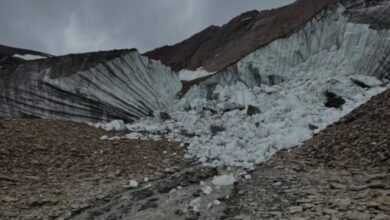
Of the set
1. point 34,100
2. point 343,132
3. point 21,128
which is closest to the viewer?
point 343,132

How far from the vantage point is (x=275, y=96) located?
19.4 meters

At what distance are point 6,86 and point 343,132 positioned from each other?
1234cm

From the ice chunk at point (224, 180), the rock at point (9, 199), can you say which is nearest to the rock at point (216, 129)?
the ice chunk at point (224, 180)

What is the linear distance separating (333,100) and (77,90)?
852 centimetres

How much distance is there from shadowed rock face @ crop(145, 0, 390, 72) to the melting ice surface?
969 mm

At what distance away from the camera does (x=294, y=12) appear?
110ft

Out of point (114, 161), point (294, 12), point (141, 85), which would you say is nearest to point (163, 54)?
point (294, 12)

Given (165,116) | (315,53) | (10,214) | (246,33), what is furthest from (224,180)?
(246,33)

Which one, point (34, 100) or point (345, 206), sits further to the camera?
point (34, 100)

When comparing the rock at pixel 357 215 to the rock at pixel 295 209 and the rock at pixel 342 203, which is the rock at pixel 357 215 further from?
the rock at pixel 295 209

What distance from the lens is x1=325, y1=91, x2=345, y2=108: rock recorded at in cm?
1652

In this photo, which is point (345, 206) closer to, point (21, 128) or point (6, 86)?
point (21, 128)

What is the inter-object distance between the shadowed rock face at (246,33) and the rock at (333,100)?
5.05m

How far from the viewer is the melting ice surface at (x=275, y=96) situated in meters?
13.7
